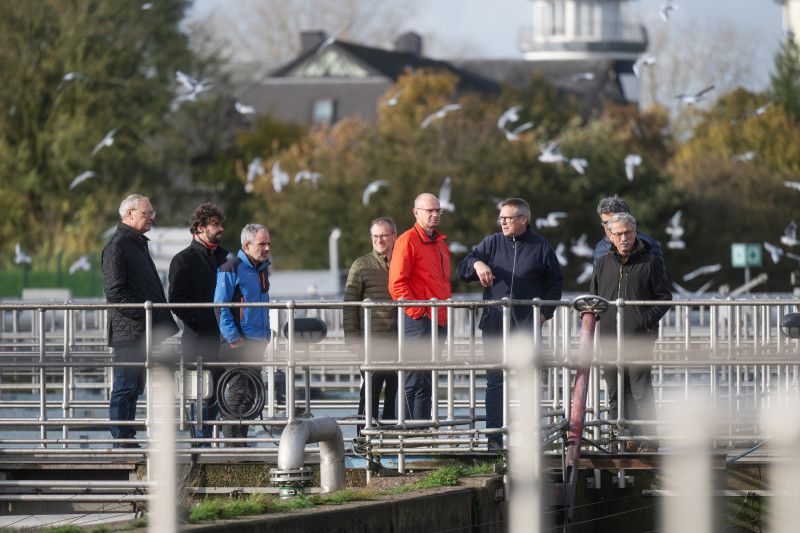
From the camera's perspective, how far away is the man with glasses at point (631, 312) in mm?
10602

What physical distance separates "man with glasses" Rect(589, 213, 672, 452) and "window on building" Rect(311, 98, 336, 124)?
249 feet

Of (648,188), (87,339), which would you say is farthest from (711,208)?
(87,339)

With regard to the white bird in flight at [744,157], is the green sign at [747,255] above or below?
below

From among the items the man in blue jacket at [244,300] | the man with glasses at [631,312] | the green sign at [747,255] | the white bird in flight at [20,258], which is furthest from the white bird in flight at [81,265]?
the man with glasses at [631,312]

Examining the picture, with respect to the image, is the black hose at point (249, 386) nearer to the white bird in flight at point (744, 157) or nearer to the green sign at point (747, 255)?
the green sign at point (747, 255)

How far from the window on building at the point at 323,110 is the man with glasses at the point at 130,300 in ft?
246

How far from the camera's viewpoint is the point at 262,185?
2493 inches

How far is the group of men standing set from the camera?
10.8m

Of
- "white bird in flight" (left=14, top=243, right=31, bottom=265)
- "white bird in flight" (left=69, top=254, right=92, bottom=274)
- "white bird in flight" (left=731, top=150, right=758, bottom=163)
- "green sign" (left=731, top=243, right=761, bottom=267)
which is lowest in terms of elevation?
"green sign" (left=731, top=243, right=761, bottom=267)

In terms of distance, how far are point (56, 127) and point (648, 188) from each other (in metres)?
22.5

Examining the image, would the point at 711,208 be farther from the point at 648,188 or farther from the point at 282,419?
the point at 282,419

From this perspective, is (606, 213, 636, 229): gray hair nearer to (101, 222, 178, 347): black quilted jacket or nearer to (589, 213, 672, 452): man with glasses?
(589, 213, 672, 452): man with glasses

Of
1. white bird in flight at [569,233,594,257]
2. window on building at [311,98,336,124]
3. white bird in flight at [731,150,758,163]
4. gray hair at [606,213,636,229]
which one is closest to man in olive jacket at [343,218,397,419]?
gray hair at [606,213,636,229]

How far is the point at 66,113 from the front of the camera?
58.2m
